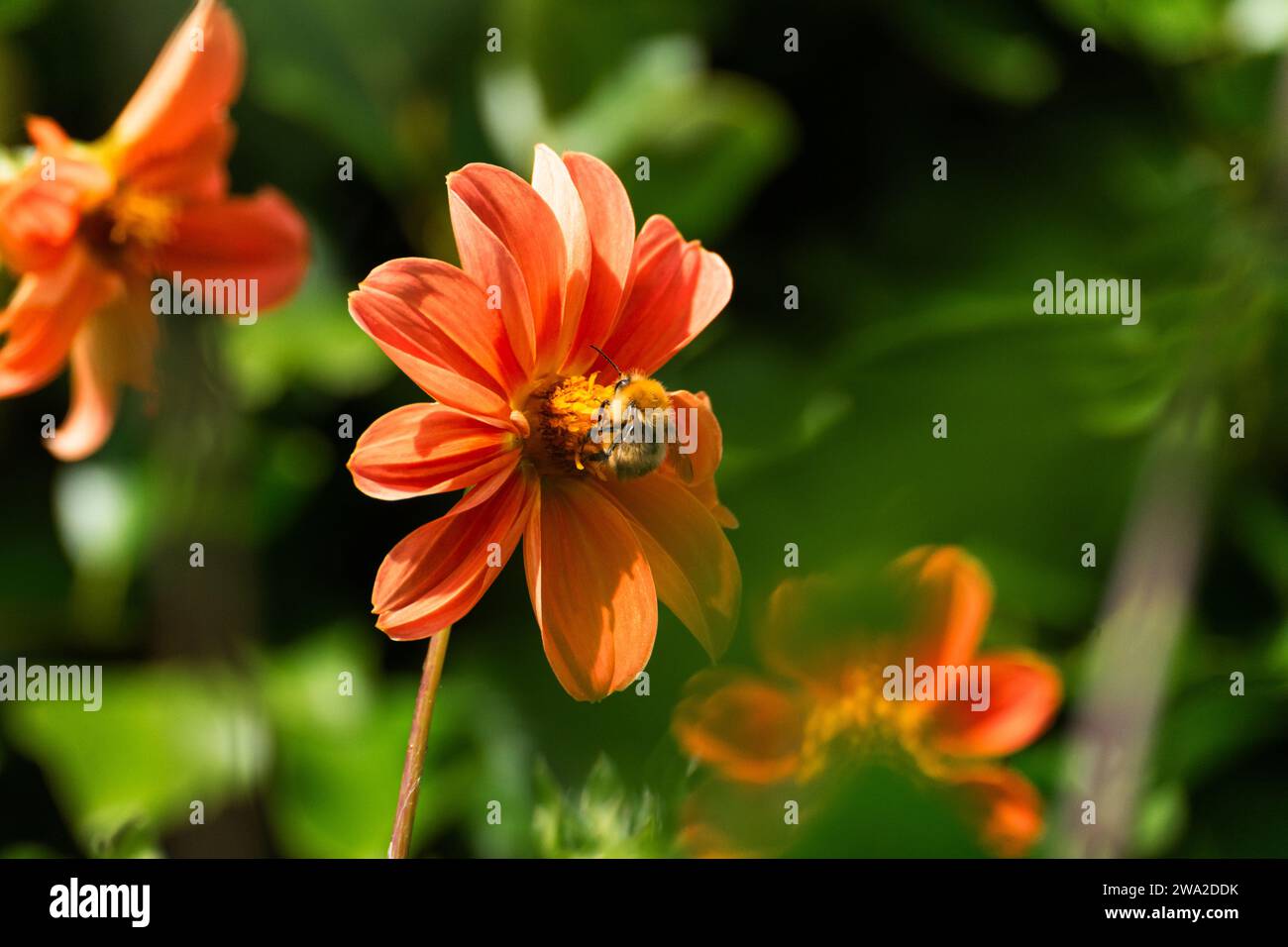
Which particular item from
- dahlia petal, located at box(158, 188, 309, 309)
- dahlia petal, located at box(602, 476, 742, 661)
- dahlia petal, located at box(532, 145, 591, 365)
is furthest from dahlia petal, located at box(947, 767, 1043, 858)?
dahlia petal, located at box(158, 188, 309, 309)

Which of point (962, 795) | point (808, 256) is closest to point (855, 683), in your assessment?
point (962, 795)


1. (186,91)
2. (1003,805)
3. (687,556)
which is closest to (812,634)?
(687,556)

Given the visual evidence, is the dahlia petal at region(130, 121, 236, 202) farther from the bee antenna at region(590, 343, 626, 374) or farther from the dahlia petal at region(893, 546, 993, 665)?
the dahlia petal at region(893, 546, 993, 665)

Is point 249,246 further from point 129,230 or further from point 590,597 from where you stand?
point 590,597

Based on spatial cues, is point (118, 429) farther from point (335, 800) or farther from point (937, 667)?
point (937, 667)

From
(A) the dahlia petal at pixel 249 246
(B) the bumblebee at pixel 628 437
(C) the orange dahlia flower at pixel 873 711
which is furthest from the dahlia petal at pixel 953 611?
(A) the dahlia petal at pixel 249 246
